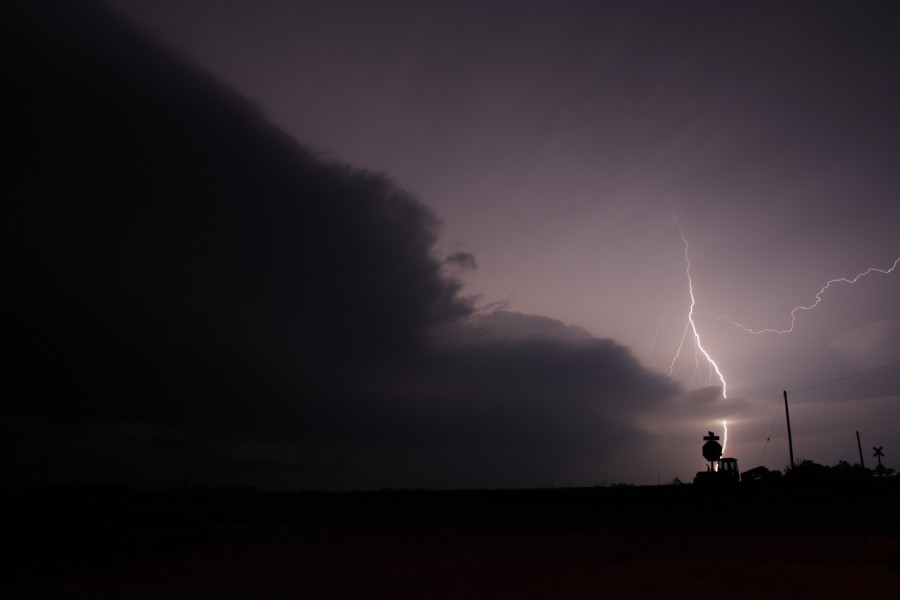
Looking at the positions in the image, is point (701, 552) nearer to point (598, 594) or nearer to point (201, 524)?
point (598, 594)

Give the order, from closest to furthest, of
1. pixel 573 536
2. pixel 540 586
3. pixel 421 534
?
1. pixel 540 586
2. pixel 573 536
3. pixel 421 534

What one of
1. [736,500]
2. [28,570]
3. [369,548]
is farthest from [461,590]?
[736,500]

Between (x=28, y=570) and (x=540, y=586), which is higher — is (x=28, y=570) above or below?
below

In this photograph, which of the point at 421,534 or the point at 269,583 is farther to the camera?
the point at 421,534

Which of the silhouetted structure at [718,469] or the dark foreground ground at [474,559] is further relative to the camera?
the silhouetted structure at [718,469]

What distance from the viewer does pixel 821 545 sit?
530 inches

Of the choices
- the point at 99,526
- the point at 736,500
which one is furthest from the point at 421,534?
the point at 736,500

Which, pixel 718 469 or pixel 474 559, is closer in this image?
pixel 474 559

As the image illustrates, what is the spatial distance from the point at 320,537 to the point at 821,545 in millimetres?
15163

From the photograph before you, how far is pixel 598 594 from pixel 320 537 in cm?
1401

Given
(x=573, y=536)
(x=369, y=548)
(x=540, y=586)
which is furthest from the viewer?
(x=573, y=536)

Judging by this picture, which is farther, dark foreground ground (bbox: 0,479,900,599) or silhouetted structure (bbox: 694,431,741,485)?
silhouetted structure (bbox: 694,431,741,485)

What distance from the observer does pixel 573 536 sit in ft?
58.4

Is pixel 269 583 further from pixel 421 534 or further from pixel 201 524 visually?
pixel 201 524
